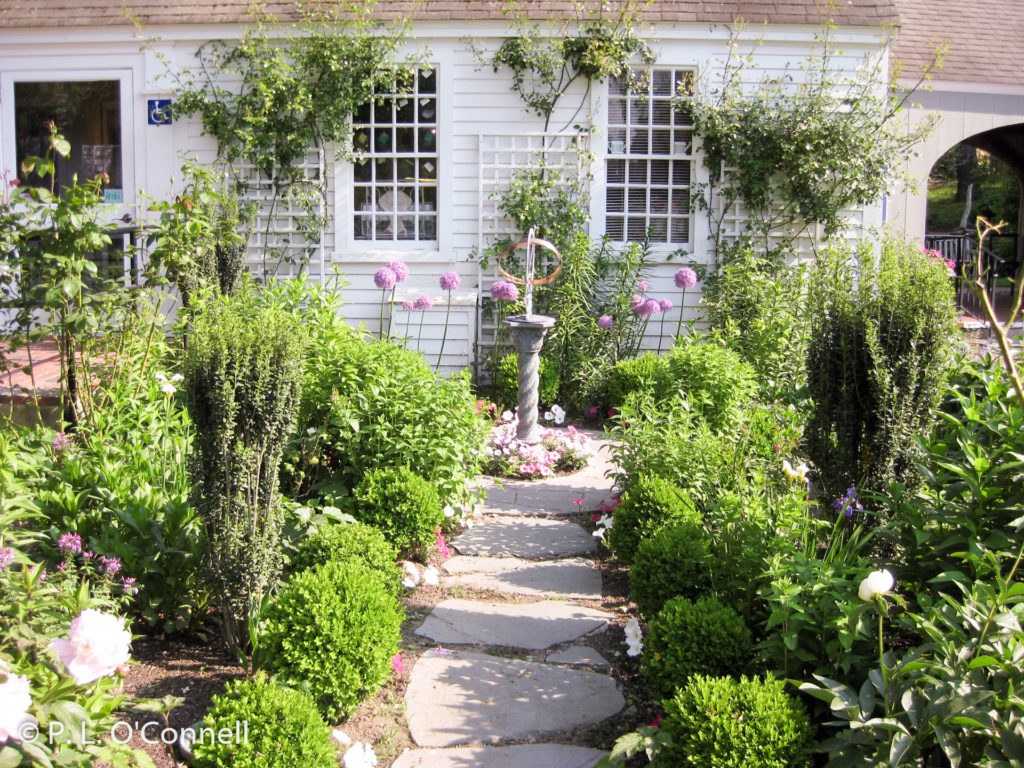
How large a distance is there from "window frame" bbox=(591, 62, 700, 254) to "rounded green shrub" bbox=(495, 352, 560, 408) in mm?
1713

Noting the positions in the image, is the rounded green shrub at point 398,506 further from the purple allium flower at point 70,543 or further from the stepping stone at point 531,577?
the purple allium flower at point 70,543

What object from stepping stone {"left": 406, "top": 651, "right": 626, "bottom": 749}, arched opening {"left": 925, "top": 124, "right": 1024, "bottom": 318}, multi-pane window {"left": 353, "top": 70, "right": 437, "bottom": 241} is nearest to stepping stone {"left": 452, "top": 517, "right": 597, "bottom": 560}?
stepping stone {"left": 406, "top": 651, "right": 626, "bottom": 749}

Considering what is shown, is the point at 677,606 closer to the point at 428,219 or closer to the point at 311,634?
the point at 311,634

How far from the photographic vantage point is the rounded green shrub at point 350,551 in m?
3.53

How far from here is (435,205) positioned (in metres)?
8.79

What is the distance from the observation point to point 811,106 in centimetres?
827

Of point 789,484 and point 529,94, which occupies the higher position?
point 529,94

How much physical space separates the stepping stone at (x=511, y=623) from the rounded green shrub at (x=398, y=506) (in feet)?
1.23

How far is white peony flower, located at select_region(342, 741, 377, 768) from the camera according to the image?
8.79 feet

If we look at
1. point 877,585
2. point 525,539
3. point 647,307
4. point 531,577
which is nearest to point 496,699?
point 531,577

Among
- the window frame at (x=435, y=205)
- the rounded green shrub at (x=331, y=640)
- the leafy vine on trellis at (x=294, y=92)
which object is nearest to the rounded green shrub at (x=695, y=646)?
the rounded green shrub at (x=331, y=640)

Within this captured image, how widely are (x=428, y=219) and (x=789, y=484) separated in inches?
238

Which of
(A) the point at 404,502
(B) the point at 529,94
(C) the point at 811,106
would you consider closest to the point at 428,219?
(B) the point at 529,94

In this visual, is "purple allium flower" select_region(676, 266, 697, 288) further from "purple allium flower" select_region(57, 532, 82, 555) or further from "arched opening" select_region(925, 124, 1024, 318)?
"purple allium flower" select_region(57, 532, 82, 555)
